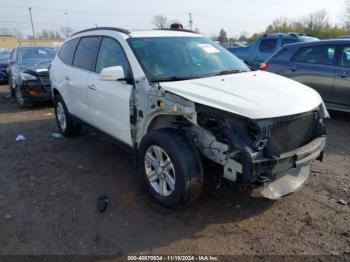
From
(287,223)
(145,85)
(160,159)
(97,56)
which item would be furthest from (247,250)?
(97,56)

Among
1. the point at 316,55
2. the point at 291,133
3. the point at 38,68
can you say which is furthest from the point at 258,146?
the point at 38,68

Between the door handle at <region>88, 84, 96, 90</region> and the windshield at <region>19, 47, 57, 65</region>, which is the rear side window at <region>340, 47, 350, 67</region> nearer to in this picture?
the door handle at <region>88, 84, 96, 90</region>

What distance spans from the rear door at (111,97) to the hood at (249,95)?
0.68 metres

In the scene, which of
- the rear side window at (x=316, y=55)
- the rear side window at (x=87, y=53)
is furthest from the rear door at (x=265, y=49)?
the rear side window at (x=87, y=53)

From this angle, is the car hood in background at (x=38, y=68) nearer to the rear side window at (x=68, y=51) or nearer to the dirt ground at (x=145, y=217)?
the rear side window at (x=68, y=51)

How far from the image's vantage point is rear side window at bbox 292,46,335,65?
265 inches

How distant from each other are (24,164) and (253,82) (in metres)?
3.68

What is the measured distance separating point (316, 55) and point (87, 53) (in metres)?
4.89

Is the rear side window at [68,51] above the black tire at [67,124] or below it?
above

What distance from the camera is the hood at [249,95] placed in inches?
114

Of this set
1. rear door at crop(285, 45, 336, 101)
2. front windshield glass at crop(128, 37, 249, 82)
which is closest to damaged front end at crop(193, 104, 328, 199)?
front windshield glass at crop(128, 37, 249, 82)

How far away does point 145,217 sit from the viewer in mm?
3395

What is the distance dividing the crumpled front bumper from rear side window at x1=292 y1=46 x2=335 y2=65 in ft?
13.2

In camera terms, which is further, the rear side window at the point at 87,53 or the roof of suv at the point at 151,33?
the rear side window at the point at 87,53
